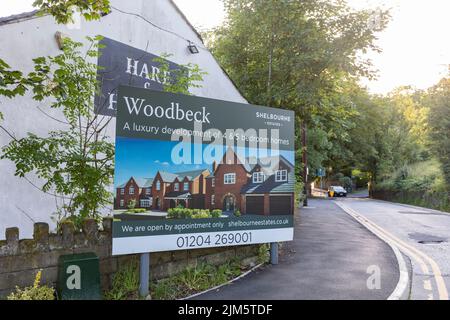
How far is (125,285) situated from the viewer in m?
5.84

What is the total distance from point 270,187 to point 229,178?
3.17ft

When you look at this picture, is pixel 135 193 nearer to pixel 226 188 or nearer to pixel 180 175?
pixel 180 175

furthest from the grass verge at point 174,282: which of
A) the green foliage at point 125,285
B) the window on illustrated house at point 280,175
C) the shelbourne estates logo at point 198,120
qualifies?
the shelbourne estates logo at point 198,120

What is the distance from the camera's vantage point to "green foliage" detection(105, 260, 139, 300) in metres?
5.73

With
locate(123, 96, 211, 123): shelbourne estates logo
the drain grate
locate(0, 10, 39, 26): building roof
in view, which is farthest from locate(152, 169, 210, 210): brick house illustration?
the drain grate

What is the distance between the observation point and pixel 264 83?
1662 centimetres

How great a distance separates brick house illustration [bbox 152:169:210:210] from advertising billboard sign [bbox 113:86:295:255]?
2 centimetres

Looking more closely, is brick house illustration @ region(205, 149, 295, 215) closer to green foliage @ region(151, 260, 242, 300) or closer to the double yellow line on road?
green foliage @ region(151, 260, 242, 300)

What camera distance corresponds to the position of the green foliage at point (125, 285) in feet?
18.8

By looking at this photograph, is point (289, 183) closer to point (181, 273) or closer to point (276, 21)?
point (181, 273)

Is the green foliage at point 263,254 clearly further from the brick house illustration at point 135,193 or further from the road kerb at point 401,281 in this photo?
the brick house illustration at point 135,193

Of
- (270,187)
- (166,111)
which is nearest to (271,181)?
(270,187)

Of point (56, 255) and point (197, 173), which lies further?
point (197, 173)

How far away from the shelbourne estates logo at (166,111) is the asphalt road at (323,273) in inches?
112
